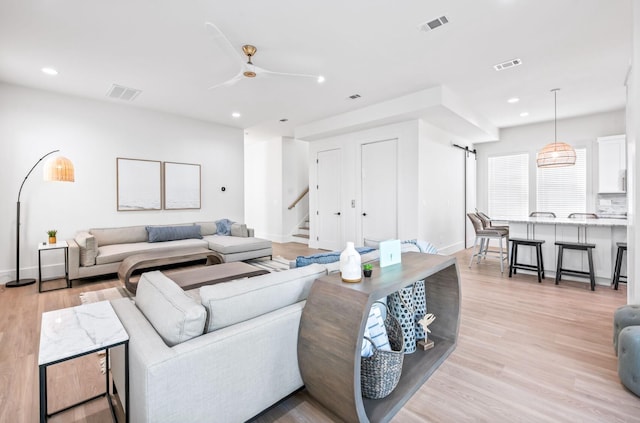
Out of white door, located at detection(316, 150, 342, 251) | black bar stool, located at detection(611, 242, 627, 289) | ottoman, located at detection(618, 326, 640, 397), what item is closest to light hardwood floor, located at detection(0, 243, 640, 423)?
ottoman, located at detection(618, 326, 640, 397)

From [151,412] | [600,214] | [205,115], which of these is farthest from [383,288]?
[600,214]

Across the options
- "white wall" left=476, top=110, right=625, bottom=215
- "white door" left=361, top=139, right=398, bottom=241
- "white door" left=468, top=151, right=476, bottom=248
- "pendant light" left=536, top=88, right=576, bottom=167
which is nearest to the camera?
"pendant light" left=536, top=88, right=576, bottom=167

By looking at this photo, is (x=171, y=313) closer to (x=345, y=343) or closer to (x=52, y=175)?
(x=345, y=343)

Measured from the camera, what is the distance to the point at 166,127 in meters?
5.68

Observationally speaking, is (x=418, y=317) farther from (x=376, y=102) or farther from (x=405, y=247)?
(x=376, y=102)

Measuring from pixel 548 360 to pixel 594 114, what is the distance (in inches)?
245

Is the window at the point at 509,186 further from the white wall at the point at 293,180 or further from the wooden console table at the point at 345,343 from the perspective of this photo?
the wooden console table at the point at 345,343

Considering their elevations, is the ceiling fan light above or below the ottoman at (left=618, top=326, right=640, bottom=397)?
above

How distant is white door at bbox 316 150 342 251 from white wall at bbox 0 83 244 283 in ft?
8.37

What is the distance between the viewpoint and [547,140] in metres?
6.55

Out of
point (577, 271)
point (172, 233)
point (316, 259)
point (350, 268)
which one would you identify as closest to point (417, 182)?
point (577, 271)

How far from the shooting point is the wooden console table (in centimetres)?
135

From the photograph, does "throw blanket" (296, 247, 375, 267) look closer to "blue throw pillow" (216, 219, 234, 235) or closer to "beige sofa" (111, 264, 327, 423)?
"beige sofa" (111, 264, 327, 423)

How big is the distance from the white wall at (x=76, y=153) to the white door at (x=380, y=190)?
135 inches
